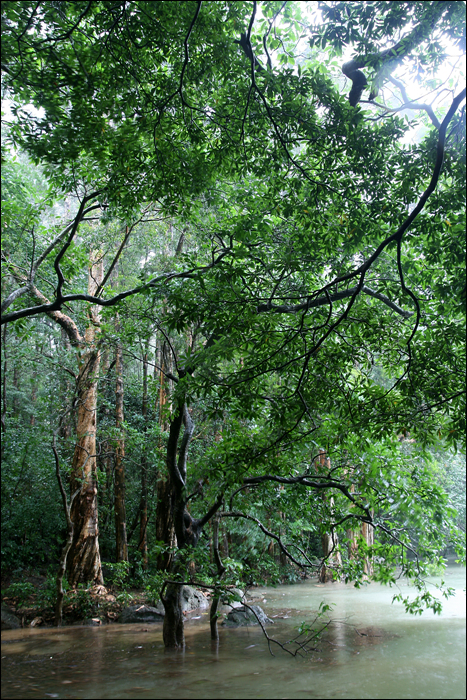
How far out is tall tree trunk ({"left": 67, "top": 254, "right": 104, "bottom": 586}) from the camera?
6352 mm

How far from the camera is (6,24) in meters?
2.71

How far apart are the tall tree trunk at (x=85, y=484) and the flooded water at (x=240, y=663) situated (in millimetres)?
→ 902

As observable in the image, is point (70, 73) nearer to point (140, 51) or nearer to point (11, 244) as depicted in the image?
point (140, 51)

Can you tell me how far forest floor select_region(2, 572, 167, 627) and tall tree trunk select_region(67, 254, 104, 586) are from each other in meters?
0.26

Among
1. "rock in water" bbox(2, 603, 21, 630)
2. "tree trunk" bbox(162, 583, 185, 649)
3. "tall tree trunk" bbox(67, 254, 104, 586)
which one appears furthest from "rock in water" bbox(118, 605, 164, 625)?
"tree trunk" bbox(162, 583, 185, 649)

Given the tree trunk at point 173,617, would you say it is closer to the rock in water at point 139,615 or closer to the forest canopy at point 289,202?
the forest canopy at point 289,202

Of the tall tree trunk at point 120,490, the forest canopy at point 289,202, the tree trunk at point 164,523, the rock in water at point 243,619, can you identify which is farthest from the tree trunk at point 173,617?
A: the tall tree trunk at point 120,490

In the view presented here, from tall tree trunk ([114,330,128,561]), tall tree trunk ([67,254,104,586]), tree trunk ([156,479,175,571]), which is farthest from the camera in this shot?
tall tree trunk ([114,330,128,561])

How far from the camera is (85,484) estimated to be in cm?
657

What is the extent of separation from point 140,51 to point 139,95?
25 centimetres

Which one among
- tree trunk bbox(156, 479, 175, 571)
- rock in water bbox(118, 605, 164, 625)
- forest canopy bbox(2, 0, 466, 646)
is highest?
forest canopy bbox(2, 0, 466, 646)

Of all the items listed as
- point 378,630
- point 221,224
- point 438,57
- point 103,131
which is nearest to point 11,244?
point 221,224

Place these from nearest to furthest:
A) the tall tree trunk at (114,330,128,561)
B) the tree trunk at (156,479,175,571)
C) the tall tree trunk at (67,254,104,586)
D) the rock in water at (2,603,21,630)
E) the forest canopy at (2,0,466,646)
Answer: the forest canopy at (2,0,466,646) → the rock in water at (2,603,21,630) → the tall tree trunk at (67,254,104,586) → the tree trunk at (156,479,175,571) → the tall tree trunk at (114,330,128,561)

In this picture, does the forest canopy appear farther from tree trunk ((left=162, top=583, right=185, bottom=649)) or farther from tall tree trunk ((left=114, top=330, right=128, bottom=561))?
tall tree trunk ((left=114, top=330, right=128, bottom=561))
